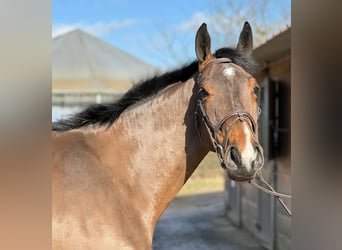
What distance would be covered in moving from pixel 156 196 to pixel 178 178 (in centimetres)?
14

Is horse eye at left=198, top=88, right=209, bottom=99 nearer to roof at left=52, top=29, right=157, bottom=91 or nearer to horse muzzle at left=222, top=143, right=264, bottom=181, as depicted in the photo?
horse muzzle at left=222, top=143, right=264, bottom=181

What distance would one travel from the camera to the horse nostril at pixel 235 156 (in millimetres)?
1621

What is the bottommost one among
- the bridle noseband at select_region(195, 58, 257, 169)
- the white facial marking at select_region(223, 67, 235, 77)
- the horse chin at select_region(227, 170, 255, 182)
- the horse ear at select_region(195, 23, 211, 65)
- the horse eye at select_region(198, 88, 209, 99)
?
the horse chin at select_region(227, 170, 255, 182)

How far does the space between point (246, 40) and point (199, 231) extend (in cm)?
522

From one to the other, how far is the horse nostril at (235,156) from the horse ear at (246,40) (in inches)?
23.2

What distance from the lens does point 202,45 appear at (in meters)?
A: 1.92

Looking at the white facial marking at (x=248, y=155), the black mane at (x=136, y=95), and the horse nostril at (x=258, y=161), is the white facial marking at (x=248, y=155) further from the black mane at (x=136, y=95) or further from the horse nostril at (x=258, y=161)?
the black mane at (x=136, y=95)

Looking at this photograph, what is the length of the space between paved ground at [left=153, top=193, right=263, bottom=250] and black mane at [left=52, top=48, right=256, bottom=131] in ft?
13.4

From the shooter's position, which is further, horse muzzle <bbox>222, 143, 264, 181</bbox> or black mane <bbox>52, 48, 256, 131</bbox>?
black mane <bbox>52, 48, 256, 131</bbox>

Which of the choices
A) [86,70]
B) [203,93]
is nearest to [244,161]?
[203,93]

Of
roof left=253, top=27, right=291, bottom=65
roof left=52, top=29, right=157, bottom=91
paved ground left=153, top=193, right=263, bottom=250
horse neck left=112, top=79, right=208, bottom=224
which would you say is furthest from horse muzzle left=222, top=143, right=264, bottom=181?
roof left=52, top=29, right=157, bottom=91

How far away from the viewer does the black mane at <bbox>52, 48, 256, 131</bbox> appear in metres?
1.90

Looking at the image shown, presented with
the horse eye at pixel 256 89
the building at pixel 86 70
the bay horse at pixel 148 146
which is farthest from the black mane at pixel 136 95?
the building at pixel 86 70

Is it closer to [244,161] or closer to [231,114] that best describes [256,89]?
[231,114]
